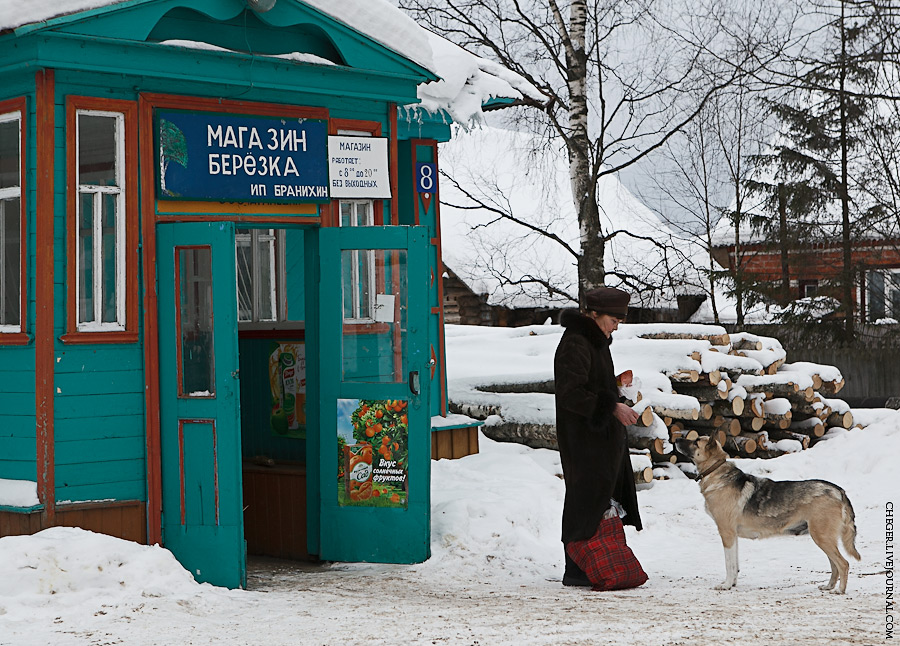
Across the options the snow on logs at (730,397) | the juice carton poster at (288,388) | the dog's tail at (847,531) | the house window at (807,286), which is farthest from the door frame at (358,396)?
the house window at (807,286)

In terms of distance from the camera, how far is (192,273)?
7.06 m

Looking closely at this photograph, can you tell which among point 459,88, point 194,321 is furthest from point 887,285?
point 194,321

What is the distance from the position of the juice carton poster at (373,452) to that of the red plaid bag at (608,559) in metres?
1.37

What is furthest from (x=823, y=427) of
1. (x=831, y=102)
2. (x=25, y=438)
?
(x=831, y=102)

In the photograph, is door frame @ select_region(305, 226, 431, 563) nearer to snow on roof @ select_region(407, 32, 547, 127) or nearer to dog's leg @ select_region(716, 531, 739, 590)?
dog's leg @ select_region(716, 531, 739, 590)

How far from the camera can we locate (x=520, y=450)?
1141 centimetres

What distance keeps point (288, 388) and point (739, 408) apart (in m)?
5.77

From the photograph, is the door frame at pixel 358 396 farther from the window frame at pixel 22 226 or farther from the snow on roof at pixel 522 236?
the snow on roof at pixel 522 236

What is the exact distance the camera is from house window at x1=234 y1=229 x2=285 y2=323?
991cm

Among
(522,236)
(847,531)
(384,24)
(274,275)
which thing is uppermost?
(384,24)

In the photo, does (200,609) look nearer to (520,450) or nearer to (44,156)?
(44,156)

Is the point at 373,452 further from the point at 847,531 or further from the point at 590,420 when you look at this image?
the point at 847,531

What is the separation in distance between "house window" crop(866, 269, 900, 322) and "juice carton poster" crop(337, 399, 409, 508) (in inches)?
720

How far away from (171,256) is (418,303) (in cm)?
171
